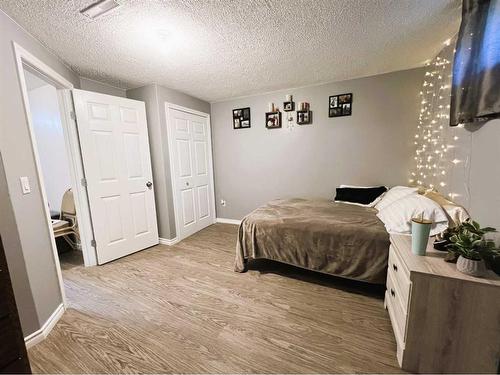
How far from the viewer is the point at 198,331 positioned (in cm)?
152

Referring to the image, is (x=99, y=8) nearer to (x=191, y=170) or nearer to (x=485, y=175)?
(x=191, y=170)

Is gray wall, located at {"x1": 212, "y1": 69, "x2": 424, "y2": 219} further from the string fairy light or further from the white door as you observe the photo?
the white door

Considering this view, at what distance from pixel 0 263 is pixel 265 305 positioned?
66.0 inches

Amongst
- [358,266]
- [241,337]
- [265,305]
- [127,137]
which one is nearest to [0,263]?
[241,337]

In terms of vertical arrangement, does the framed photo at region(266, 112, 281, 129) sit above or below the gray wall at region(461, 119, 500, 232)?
above

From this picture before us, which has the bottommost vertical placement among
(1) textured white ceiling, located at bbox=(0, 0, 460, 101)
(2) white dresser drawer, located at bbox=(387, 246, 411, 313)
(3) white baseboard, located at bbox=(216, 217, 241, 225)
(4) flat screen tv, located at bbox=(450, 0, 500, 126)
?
(3) white baseboard, located at bbox=(216, 217, 241, 225)

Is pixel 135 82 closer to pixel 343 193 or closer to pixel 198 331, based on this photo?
pixel 198 331

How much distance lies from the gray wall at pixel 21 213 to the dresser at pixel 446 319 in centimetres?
245

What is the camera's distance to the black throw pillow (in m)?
2.77

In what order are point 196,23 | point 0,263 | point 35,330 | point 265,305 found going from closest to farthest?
point 0,263
point 35,330
point 196,23
point 265,305

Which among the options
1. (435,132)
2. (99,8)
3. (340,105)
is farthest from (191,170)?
(435,132)

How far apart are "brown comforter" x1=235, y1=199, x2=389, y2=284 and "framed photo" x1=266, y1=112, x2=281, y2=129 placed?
5.18 ft

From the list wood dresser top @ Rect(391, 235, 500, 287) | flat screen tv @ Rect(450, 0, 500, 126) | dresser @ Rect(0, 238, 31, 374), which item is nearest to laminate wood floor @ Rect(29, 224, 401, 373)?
dresser @ Rect(0, 238, 31, 374)

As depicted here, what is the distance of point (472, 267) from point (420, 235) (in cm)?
26
